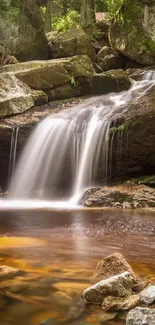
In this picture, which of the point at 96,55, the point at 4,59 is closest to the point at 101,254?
the point at 4,59

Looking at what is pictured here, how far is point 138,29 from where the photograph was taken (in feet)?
55.5

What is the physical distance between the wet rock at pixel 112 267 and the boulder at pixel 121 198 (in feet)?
18.2

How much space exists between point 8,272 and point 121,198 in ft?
19.5

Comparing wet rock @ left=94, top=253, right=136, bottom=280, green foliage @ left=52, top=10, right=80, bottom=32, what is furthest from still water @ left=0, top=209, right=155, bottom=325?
green foliage @ left=52, top=10, right=80, bottom=32

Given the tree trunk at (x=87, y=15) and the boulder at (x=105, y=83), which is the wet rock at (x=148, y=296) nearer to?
the boulder at (x=105, y=83)

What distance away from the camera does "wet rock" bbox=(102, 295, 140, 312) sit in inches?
107

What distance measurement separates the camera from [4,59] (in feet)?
53.5

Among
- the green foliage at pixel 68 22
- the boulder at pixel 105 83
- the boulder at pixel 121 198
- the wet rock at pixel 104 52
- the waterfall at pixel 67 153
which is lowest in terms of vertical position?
the boulder at pixel 121 198

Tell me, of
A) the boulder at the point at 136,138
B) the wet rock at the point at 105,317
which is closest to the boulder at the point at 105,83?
the boulder at the point at 136,138

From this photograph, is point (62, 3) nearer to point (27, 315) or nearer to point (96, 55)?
point (96, 55)

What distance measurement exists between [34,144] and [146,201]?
14.1 feet

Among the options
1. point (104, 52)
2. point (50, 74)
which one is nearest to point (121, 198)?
point (50, 74)

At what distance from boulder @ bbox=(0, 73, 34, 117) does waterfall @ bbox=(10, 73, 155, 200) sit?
1.34m

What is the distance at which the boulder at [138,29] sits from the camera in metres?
16.8
